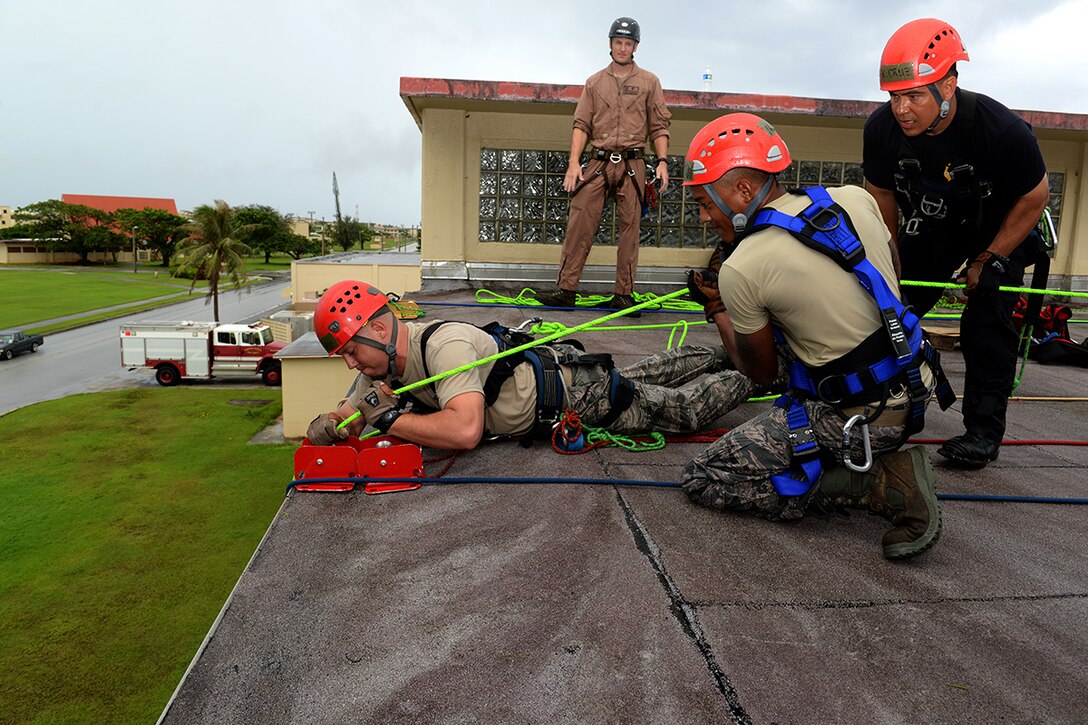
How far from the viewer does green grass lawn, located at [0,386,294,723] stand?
880cm

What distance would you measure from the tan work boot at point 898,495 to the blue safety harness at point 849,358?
101 mm

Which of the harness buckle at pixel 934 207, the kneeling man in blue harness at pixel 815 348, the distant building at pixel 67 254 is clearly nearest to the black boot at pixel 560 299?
the harness buckle at pixel 934 207

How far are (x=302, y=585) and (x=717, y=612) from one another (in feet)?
4.25

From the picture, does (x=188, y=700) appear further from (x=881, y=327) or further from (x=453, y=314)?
(x=453, y=314)

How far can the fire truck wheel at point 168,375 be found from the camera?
30922mm

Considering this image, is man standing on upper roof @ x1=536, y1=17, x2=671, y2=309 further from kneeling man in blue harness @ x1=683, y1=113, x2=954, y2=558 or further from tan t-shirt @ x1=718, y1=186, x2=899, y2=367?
tan t-shirt @ x1=718, y1=186, x2=899, y2=367

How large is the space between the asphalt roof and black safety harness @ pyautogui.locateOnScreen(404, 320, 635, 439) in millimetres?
547

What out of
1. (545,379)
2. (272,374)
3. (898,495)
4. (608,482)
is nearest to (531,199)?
(545,379)

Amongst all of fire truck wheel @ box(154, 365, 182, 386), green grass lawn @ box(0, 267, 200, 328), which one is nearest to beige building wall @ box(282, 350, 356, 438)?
fire truck wheel @ box(154, 365, 182, 386)

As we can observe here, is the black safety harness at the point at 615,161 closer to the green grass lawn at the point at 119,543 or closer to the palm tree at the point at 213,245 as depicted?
the green grass lawn at the point at 119,543

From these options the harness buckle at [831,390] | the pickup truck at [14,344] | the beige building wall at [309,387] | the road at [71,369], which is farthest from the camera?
the pickup truck at [14,344]

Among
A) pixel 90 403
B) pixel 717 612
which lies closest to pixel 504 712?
pixel 717 612

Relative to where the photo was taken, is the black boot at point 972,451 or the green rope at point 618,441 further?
the green rope at point 618,441

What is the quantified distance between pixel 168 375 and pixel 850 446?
112ft
